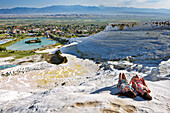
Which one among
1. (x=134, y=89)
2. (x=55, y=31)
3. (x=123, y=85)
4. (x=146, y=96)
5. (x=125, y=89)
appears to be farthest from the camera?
(x=55, y=31)

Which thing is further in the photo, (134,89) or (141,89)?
(134,89)

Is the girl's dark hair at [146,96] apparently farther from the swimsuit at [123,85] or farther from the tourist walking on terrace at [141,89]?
the swimsuit at [123,85]

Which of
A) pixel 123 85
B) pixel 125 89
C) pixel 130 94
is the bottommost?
pixel 130 94

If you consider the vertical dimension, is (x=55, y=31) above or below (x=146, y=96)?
above

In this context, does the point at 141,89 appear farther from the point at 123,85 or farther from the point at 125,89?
the point at 123,85

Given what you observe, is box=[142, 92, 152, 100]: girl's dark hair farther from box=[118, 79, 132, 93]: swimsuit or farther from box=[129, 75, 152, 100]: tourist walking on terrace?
box=[118, 79, 132, 93]: swimsuit

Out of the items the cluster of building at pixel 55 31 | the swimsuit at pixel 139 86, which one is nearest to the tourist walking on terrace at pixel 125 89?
the swimsuit at pixel 139 86

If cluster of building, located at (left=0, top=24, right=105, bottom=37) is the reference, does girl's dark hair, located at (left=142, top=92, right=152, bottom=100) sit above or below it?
below

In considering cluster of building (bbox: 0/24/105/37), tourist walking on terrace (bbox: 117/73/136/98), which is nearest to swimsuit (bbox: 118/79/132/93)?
tourist walking on terrace (bbox: 117/73/136/98)

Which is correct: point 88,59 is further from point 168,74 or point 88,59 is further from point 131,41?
point 168,74

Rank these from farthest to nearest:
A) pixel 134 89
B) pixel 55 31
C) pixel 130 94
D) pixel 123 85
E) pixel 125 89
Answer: pixel 55 31 < pixel 134 89 < pixel 123 85 < pixel 125 89 < pixel 130 94

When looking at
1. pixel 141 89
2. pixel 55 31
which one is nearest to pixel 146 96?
pixel 141 89
